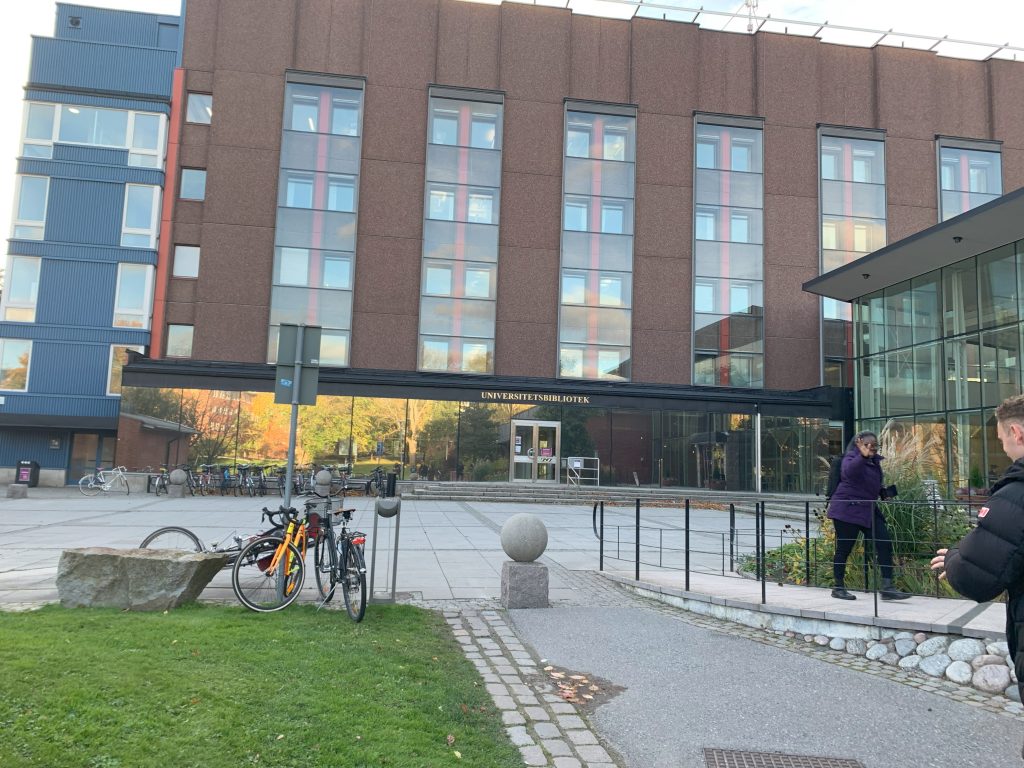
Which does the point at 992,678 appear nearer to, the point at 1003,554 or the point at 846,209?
the point at 1003,554

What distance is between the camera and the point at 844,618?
6.22 meters

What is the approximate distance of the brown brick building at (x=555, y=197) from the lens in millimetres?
30125

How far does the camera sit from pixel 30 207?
99.1 feet

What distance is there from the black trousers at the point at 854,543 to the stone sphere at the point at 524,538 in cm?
306

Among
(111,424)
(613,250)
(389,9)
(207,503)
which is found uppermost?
(389,9)

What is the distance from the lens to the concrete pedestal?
7598 mm

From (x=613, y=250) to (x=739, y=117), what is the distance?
8936mm

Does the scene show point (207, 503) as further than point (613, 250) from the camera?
No

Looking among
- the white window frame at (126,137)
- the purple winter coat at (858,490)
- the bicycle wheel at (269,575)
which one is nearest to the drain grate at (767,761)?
the purple winter coat at (858,490)

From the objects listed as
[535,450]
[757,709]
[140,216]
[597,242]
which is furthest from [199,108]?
[757,709]

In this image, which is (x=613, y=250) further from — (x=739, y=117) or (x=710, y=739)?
(x=710, y=739)

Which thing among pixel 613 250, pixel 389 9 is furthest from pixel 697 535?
pixel 389 9

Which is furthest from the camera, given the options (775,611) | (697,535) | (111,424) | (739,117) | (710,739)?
(739,117)

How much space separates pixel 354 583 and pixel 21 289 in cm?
3096
